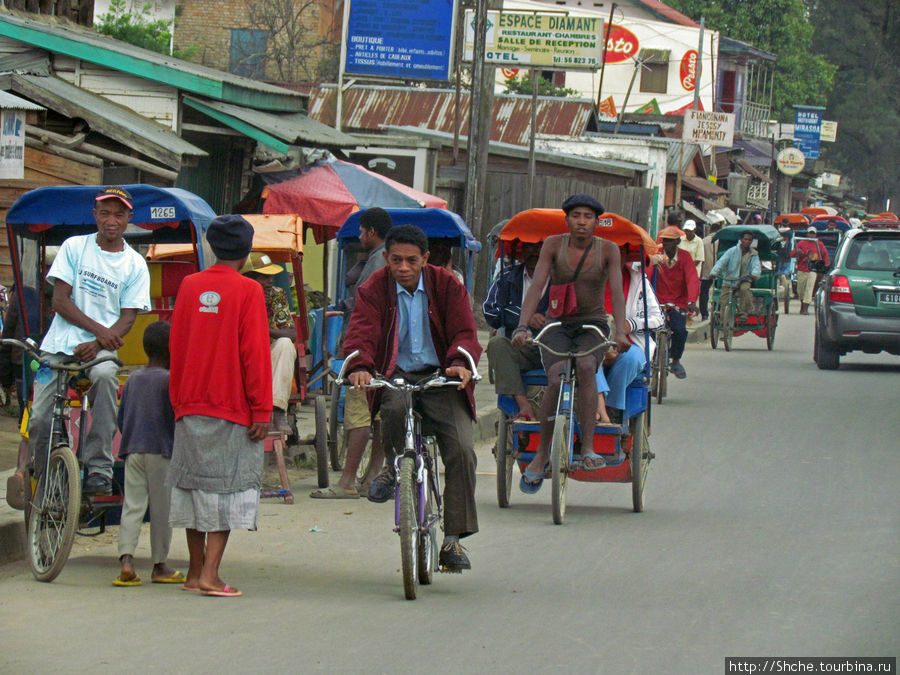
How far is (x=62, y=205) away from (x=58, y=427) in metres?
1.73

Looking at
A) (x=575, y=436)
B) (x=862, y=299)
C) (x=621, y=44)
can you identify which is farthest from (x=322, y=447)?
(x=621, y=44)

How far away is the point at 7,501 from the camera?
7.45 m

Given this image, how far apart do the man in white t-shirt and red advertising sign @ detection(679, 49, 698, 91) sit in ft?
163

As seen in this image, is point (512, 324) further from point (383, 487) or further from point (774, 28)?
point (774, 28)

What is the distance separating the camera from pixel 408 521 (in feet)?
19.9

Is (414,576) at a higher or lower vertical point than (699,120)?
lower

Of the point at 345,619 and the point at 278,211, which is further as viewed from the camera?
the point at 278,211

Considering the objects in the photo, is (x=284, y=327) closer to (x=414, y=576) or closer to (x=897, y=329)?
(x=414, y=576)

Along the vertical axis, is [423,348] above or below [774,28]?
below

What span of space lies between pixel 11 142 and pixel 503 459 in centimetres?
452

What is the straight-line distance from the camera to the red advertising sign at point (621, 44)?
55125 mm

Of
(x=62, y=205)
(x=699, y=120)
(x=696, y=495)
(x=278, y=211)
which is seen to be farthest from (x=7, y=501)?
(x=699, y=120)

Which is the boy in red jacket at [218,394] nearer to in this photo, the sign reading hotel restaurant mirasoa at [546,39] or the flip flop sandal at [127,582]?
the flip flop sandal at [127,582]

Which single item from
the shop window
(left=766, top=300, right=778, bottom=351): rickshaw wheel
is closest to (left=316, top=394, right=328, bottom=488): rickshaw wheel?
(left=766, top=300, right=778, bottom=351): rickshaw wheel
